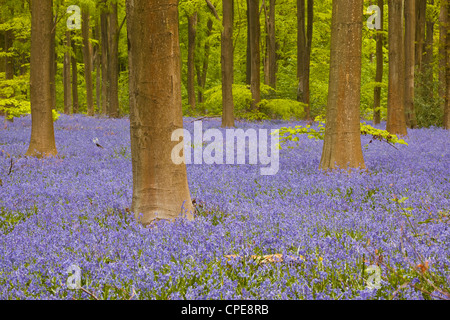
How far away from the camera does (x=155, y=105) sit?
4.97 m

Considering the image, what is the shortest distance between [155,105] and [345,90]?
4.80 metres

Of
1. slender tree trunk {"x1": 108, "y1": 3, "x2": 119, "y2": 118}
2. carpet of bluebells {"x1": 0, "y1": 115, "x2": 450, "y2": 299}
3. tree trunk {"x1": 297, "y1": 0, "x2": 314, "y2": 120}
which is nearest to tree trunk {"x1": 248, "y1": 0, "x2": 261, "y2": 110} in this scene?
tree trunk {"x1": 297, "y1": 0, "x2": 314, "y2": 120}

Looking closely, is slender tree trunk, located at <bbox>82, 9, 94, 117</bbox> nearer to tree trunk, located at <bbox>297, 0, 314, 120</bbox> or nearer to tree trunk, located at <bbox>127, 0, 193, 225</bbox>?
tree trunk, located at <bbox>297, 0, 314, 120</bbox>

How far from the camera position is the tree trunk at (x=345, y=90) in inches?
329

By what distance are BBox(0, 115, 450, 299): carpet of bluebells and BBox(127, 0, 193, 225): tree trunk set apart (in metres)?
0.40

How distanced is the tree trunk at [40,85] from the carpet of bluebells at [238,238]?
2.68 metres

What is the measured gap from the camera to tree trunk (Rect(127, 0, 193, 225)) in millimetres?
4934

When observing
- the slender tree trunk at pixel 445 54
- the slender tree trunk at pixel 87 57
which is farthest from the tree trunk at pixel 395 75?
the slender tree trunk at pixel 87 57

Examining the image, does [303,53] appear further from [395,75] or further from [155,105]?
[155,105]

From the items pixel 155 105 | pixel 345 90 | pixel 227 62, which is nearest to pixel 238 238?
pixel 155 105

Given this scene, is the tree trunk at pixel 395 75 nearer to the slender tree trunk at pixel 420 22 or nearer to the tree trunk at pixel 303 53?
the tree trunk at pixel 303 53

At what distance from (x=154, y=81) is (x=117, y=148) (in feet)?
26.3

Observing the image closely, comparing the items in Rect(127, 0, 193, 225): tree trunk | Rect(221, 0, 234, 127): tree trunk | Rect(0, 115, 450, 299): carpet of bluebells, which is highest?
Rect(221, 0, 234, 127): tree trunk
